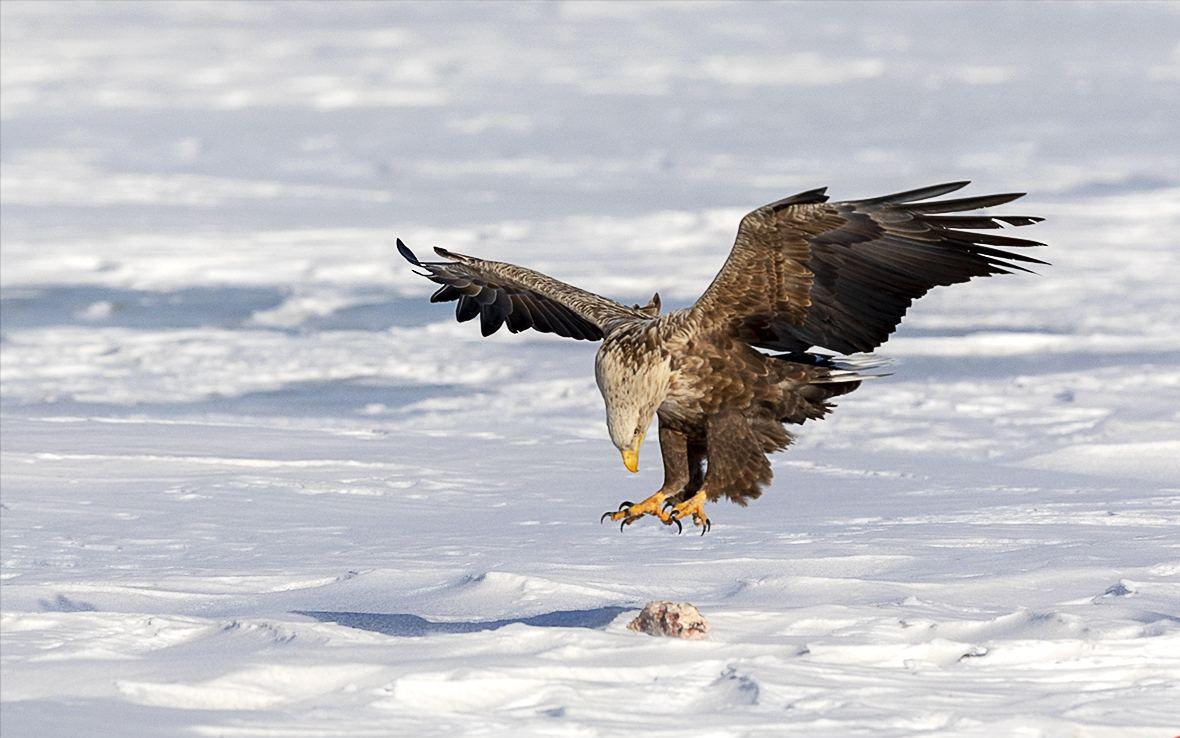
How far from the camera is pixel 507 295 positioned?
607 cm

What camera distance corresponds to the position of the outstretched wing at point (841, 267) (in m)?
4.84

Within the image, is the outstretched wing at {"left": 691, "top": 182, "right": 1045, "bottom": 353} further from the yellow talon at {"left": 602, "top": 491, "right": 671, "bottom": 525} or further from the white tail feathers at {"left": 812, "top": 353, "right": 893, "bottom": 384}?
the yellow talon at {"left": 602, "top": 491, "right": 671, "bottom": 525}

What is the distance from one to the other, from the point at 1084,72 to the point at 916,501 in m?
17.4

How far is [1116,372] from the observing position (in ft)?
29.5

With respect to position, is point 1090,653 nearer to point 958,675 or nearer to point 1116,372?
point 958,675

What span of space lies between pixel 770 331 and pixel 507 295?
1.25 meters

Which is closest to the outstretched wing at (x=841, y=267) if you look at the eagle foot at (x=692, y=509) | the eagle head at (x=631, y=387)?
the eagle head at (x=631, y=387)

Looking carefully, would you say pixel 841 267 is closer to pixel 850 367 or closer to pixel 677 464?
pixel 850 367

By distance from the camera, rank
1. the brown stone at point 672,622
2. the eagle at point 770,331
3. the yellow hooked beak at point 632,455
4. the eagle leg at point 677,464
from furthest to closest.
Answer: the eagle leg at point 677,464 → the eagle at point 770,331 → the yellow hooked beak at point 632,455 → the brown stone at point 672,622

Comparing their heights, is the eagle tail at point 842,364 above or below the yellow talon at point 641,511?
above

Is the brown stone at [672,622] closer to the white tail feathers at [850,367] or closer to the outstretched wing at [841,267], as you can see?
the outstretched wing at [841,267]

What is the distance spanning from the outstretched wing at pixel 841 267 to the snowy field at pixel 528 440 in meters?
0.69

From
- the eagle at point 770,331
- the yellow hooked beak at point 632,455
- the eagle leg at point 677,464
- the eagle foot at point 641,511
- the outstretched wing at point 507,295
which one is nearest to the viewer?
the yellow hooked beak at point 632,455

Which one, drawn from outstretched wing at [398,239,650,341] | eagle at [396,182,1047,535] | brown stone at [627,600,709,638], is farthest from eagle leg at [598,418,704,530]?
brown stone at [627,600,709,638]
